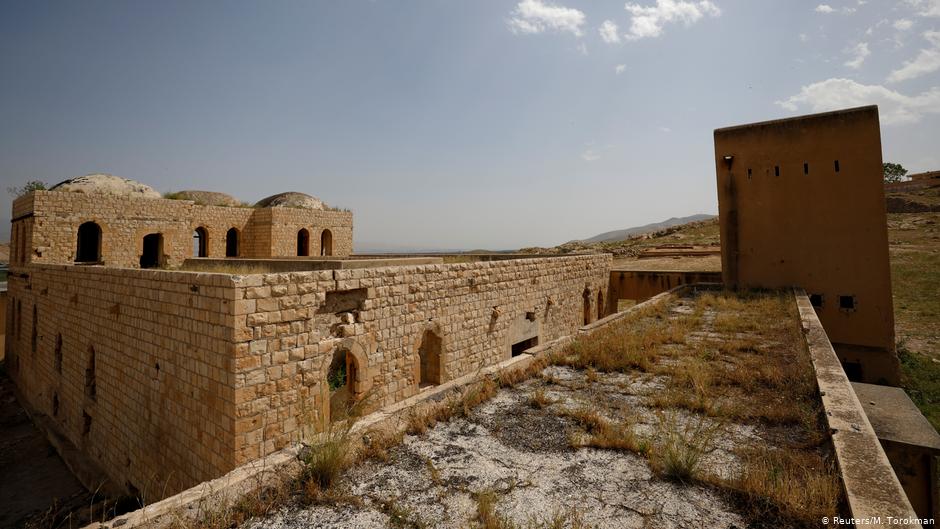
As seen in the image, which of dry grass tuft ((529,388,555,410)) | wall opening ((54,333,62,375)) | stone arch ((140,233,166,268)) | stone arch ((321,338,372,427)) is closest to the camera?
dry grass tuft ((529,388,555,410))

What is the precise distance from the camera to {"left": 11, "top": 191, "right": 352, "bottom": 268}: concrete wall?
40.0 ft

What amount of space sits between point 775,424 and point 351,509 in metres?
3.72

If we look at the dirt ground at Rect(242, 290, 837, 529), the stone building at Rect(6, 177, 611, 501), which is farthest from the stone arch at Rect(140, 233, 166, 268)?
the dirt ground at Rect(242, 290, 837, 529)

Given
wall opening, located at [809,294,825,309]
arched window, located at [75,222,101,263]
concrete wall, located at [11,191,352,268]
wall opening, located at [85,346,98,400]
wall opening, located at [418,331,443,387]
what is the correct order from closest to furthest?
wall opening, located at [85,346,98,400] → wall opening, located at [418,331,443,387] → wall opening, located at [809,294,825,309] → concrete wall, located at [11,191,352,268] → arched window, located at [75,222,101,263]

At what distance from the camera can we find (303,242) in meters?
18.3

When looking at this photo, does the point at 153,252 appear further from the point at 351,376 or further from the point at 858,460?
the point at 858,460

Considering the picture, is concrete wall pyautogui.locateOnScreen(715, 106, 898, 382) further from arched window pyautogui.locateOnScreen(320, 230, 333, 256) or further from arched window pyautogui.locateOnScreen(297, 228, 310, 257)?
arched window pyautogui.locateOnScreen(297, 228, 310, 257)

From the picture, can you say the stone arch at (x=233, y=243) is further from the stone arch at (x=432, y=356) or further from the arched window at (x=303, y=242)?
the stone arch at (x=432, y=356)

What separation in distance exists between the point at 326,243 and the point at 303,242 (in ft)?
3.12

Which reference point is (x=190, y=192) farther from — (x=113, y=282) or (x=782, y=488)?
(x=782, y=488)

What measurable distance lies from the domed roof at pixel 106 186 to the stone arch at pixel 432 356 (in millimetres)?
11655

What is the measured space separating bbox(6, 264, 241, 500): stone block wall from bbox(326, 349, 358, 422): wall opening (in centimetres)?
152

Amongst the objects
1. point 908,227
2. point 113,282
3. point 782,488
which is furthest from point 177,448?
point 908,227

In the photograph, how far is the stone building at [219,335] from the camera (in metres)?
5.10
